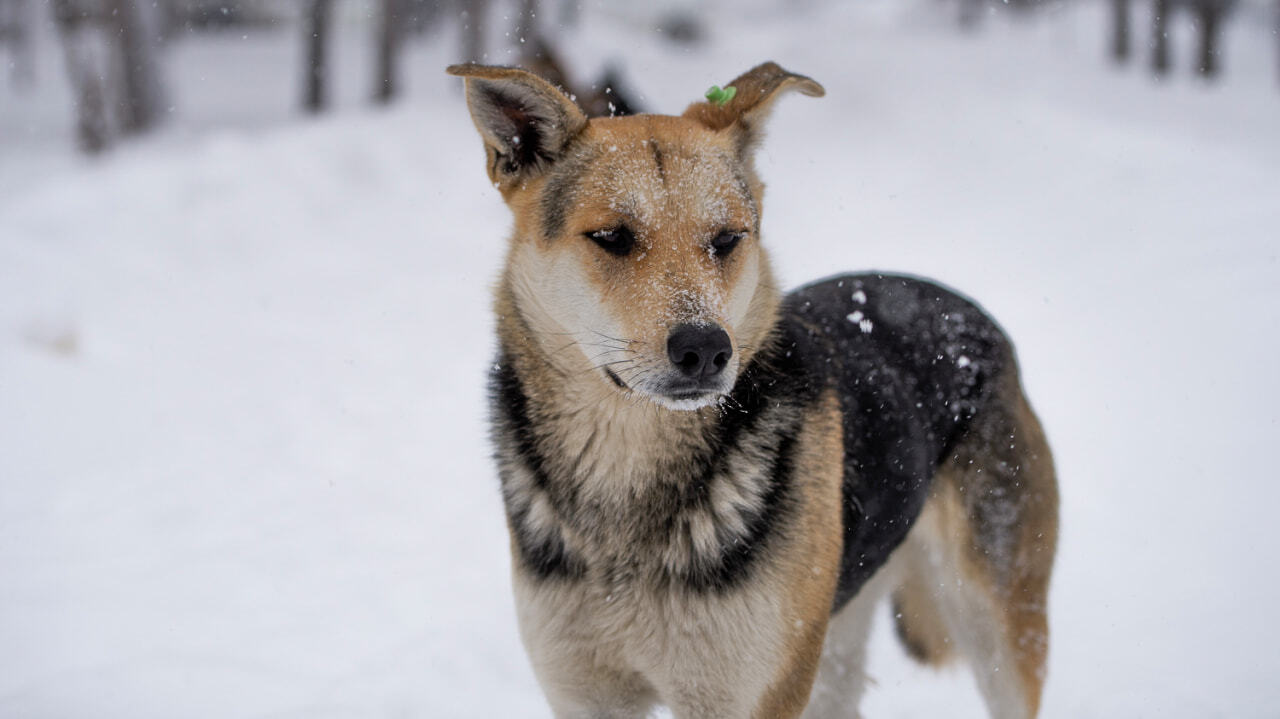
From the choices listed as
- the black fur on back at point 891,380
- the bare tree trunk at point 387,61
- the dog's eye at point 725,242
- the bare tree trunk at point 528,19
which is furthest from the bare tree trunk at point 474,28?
the dog's eye at point 725,242

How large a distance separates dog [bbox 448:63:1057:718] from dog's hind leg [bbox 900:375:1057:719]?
0.26 metres

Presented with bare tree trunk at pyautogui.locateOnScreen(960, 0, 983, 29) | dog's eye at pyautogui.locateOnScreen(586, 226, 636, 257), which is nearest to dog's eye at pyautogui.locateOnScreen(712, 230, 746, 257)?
dog's eye at pyautogui.locateOnScreen(586, 226, 636, 257)

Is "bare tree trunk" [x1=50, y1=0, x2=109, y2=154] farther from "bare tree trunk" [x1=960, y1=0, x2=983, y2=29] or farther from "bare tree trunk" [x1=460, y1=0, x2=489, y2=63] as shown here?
"bare tree trunk" [x1=960, y1=0, x2=983, y2=29]

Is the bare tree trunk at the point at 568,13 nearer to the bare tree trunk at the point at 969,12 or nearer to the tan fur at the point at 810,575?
the bare tree trunk at the point at 969,12

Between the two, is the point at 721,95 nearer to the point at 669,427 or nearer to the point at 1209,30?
the point at 669,427

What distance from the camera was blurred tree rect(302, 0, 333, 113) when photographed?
1752 centimetres

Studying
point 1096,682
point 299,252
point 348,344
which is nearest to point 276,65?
point 299,252

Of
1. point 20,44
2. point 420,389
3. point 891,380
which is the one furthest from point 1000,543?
point 20,44

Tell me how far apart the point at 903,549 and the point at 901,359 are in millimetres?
758

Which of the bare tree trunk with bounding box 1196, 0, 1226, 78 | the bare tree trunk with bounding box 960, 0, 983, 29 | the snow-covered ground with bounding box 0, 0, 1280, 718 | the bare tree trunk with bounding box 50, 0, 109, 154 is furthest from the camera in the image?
the bare tree trunk with bounding box 960, 0, 983, 29

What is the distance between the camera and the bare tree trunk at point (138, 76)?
15562 millimetres

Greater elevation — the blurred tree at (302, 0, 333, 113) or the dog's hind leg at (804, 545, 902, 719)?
the blurred tree at (302, 0, 333, 113)

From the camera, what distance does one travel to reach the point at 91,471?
578 cm

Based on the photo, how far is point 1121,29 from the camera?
2167 cm
